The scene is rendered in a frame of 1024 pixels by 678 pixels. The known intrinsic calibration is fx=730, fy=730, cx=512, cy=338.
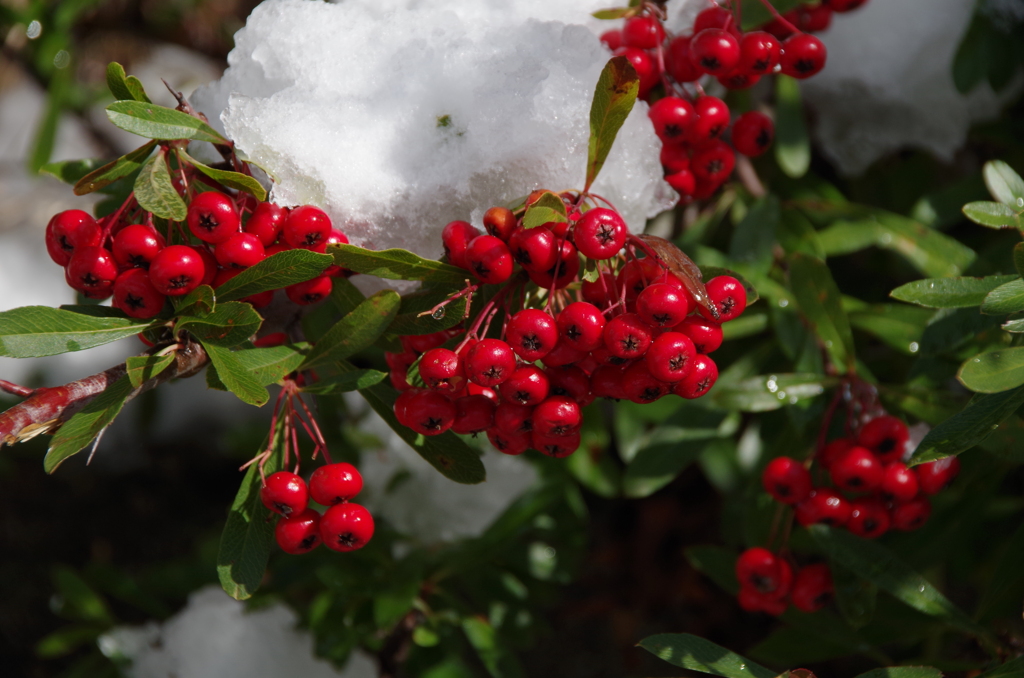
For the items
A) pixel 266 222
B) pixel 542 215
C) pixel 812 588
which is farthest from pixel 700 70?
pixel 812 588

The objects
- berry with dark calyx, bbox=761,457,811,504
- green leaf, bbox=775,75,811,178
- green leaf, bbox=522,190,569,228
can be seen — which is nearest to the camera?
green leaf, bbox=522,190,569,228

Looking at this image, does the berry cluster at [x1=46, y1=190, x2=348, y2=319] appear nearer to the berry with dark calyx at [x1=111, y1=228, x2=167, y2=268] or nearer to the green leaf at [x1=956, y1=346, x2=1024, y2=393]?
the berry with dark calyx at [x1=111, y1=228, x2=167, y2=268]

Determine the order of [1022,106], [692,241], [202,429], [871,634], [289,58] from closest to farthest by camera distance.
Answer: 1. [289,58]
2. [871,634]
3. [692,241]
4. [1022,106]
5. [202,429]

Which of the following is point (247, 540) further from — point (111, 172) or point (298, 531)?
point (111, 172)

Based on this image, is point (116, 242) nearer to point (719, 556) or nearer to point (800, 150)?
point (719, 556)

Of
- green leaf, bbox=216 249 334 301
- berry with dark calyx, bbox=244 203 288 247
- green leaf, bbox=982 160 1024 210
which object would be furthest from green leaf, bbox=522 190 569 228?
green leaf, bbox=982 160 1024 210

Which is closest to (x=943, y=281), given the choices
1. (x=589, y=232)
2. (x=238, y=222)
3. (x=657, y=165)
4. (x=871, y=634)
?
(x=657, y=165)
